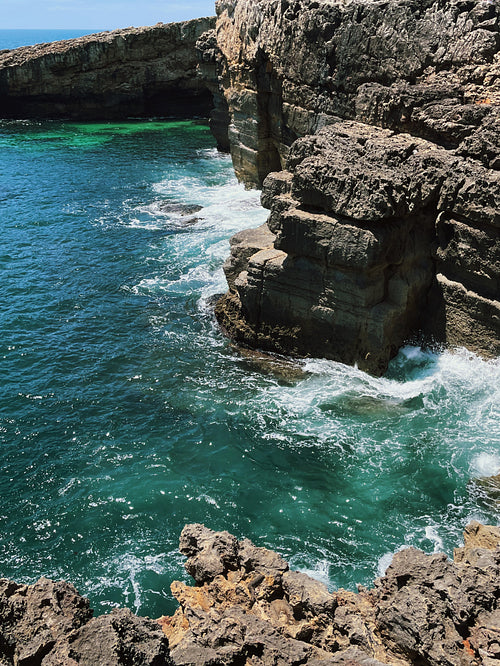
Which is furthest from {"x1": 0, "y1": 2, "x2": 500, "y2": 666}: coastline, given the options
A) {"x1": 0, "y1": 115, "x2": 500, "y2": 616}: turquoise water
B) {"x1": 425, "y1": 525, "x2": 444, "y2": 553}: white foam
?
{"x1": 425, "y1": 525, "x2": 444, "y2": 553}: white foam

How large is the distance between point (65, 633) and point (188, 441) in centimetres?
1008

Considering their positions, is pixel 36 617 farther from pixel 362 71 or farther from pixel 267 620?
pixel 362 71

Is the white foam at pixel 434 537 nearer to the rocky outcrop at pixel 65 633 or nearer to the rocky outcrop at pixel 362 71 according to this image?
the rocky outcrop at pixel 65 633

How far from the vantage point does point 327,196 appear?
20.5m

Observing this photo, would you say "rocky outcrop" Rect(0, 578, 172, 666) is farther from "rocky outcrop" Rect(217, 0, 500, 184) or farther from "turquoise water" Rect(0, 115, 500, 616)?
"rocky outcrop" Rect(217, 0, 500, 184)

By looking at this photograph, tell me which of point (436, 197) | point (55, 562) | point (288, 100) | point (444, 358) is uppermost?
point (288, 100)

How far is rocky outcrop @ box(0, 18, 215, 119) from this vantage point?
6612cm

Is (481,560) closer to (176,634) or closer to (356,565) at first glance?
(356,565)

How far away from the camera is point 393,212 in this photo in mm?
19766

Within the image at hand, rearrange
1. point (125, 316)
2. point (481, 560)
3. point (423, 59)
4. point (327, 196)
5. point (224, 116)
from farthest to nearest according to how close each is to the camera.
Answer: point (224, 116) < point (125, 316) < point (423, 59) < point (327, 196) < point (481, 560)

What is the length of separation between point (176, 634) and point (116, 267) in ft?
77.0

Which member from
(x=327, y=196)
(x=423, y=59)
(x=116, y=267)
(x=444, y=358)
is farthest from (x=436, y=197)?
(x=116, y=267)

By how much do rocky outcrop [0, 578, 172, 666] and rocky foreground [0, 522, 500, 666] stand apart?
0.01 meters

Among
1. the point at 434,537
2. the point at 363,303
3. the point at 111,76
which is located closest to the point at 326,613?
the point at 434,537
